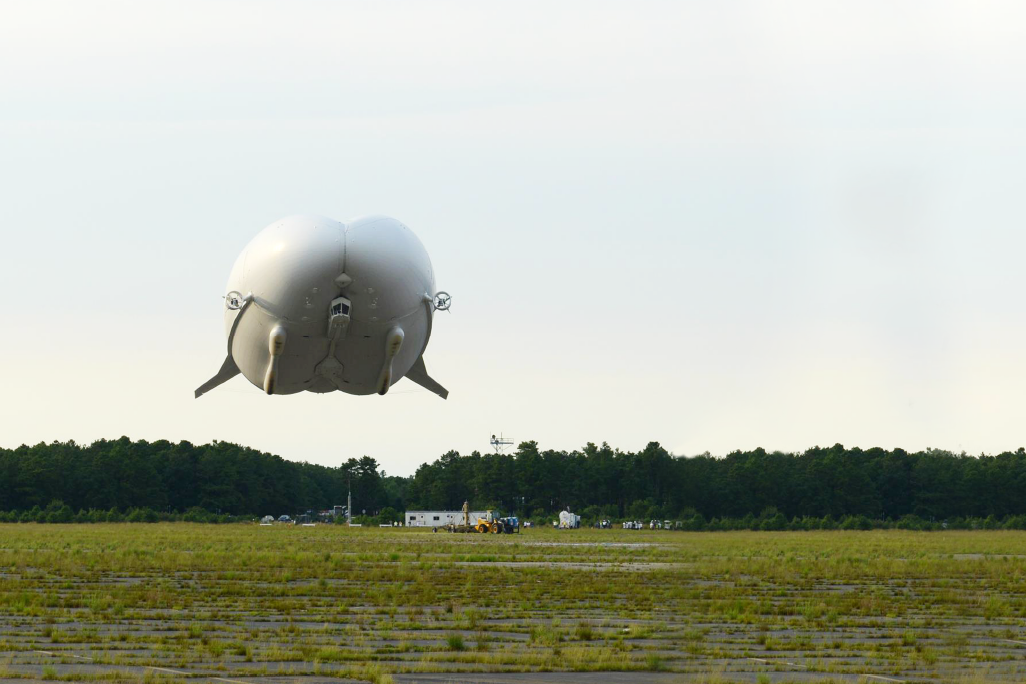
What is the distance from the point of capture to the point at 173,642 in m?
28.9

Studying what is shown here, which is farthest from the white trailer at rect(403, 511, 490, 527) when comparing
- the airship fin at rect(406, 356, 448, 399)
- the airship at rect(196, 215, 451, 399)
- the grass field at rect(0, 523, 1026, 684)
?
the airship at rect(196, 215, 451, 399)

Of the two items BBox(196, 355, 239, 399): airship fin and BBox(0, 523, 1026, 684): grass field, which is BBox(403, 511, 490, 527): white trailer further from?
BBox(196, 355, 239, 399): airship fin

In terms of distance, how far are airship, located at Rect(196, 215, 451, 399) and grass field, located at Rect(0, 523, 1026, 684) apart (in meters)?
6.46

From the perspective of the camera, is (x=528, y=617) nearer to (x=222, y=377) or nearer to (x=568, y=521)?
(x=222, y=377)

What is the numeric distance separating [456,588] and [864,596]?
1530 cm

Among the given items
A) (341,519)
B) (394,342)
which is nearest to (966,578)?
(394,342)

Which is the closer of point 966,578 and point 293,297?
point 293,297

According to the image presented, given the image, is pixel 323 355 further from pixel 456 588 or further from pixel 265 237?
pixel 456 588

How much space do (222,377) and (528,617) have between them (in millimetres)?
11060

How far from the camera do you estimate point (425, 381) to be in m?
36.0

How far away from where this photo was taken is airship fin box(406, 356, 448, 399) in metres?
35.7

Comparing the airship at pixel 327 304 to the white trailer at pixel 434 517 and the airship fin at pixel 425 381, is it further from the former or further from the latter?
the white trailer at pixel 434 517

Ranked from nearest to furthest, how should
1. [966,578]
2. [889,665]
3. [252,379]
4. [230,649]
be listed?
[889,665], [230,649], [252,379], [966,578]

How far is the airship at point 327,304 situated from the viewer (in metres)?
30.3
